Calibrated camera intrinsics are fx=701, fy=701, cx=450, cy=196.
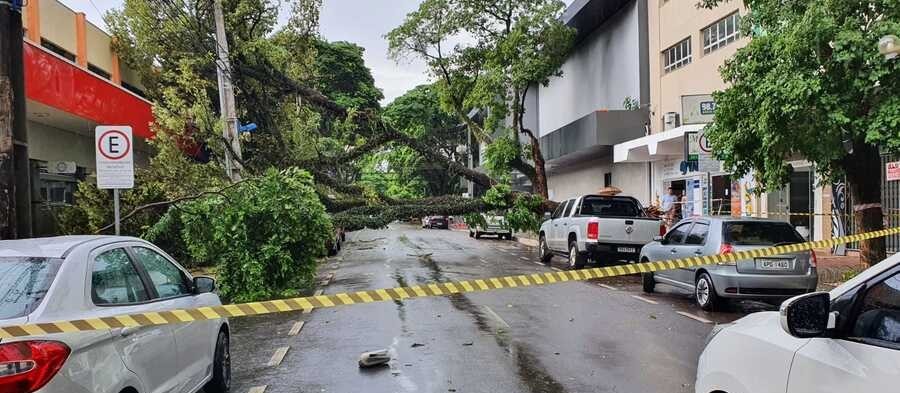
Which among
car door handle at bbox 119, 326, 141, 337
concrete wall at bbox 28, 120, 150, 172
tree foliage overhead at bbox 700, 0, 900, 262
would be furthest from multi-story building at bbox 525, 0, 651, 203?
car door handle at bbox 119, 326, 141, 337

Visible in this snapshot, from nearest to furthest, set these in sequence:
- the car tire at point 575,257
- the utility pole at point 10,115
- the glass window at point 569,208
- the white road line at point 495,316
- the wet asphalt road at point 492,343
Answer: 1. the wet asphalt road at point 492,343
2. the utility pole at point 10,115
3. the white road line at point 495,316
4. the car tire at point 575,257
5. the glass window at point 569,208

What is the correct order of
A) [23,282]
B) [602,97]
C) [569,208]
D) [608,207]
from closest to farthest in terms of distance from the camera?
[23,282] → [608,207] → [569,208] → [602,97]

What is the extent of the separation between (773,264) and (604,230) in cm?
617

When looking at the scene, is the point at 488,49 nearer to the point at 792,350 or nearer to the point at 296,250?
the point at 296,250

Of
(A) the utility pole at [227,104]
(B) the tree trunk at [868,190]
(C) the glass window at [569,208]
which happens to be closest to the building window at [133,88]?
(A) the utility pole at [227,104]

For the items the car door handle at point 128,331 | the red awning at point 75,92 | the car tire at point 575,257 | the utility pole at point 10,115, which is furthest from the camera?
the car tire at point 575,257

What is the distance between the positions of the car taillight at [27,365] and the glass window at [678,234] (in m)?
10.2

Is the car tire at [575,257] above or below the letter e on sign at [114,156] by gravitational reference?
below

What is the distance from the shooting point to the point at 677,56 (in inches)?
967

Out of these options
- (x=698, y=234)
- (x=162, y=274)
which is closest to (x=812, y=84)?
(x=698, y=234)

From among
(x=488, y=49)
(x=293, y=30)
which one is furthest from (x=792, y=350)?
(x=488, y=49)

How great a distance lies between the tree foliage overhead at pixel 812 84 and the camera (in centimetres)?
952

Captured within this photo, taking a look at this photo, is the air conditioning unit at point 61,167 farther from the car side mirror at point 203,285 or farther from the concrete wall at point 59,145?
the car side mirror at point 203,285

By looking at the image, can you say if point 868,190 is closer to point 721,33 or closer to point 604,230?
point 604,230
